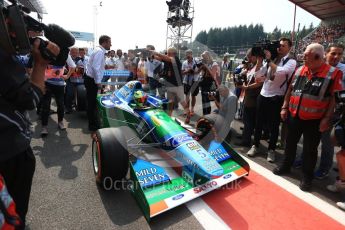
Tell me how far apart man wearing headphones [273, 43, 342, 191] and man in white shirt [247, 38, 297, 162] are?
16.1 inches

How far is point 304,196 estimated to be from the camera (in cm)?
296

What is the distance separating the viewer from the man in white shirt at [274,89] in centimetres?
362

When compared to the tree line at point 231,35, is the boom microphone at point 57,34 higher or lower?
lower

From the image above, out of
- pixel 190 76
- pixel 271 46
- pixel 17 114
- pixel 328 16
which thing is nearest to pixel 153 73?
pixel 190 76

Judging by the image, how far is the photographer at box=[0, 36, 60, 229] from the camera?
1252 mm

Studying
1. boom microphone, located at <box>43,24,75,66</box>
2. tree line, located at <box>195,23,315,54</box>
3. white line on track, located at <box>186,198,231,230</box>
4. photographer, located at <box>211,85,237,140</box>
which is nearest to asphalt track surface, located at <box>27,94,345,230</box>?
white line on track, located at <box>186,198,231,230</box>

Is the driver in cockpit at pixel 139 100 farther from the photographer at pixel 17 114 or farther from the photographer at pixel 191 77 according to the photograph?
the photographer at pixel 191 77

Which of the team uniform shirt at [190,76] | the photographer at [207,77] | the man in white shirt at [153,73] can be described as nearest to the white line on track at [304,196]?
the photographer at [207,77]

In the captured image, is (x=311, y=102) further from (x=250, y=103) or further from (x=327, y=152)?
(x=250, y=103)

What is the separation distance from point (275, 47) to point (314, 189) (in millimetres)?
2023

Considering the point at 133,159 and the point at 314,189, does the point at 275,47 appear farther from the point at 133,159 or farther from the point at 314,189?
the point at 133,159

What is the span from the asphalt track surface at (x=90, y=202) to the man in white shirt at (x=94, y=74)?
131 cm

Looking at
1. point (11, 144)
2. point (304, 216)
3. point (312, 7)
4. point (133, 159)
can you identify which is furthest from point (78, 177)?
point (312, 7)

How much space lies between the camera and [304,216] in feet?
8.48
